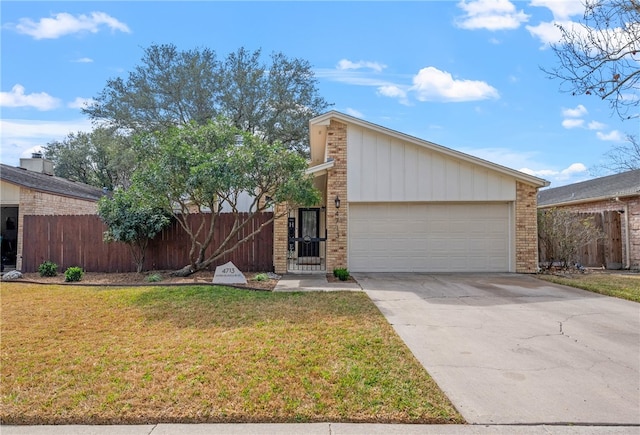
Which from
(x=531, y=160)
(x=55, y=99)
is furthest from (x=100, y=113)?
(x=531, y=160)

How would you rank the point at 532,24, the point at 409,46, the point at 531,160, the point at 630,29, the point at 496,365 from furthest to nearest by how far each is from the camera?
the point at 531,160
the point at 409,46
the point at 532,24
the point at 630,29
the point at 496,365

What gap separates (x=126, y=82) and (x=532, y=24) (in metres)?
20.2

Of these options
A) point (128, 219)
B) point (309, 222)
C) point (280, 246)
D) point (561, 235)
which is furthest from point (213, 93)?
point (561, 235)

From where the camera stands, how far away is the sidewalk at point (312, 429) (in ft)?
8.98

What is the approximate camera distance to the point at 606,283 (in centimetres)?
904

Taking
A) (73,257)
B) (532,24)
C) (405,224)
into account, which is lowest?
(73,257)

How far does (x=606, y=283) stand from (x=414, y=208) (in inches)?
202

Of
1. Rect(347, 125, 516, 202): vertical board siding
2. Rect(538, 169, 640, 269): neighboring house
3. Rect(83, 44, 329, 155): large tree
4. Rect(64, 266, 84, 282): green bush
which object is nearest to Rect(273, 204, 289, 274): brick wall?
Rect(347, 125, 516, 202): vertical board siding

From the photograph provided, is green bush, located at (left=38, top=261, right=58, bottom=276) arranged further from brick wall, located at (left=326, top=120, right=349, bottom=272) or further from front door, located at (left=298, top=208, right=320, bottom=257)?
brick wall, located at (left=326, top=120, right=349, bottom=272)

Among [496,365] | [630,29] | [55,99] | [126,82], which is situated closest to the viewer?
[496,365]

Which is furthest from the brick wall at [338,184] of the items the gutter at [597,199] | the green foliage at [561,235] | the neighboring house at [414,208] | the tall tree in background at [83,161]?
the tall tree in background at [83,161]

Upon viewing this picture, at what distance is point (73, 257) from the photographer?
11.5 m

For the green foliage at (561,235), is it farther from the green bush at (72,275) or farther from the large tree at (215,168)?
the green bush at (72,275)

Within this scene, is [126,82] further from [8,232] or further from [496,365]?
[496,365]
